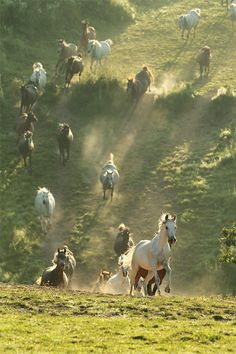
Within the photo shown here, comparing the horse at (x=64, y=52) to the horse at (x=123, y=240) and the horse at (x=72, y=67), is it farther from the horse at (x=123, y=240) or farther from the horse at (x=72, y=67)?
the horse at (x=123, y=240)

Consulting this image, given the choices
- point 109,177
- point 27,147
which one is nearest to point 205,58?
point 27,147

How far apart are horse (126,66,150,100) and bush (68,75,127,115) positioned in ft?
2.27

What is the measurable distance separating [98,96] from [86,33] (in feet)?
28.2

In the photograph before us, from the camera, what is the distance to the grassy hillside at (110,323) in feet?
43.9

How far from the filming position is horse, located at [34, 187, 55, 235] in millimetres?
29906

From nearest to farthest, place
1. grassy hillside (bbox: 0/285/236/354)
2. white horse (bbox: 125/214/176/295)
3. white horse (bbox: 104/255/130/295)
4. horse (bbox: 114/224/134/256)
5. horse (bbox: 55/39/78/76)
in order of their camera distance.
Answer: grassy hillside (bbox: 0/285/236/354) → white horse (bbox: 125/214/176/295) → white horse (bbox: 104/255/130/295) → horse (bbox: 114/224/134/256) → horse (bbox: 55/39/78/76)

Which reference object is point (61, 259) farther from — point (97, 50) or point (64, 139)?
point (97, 50)

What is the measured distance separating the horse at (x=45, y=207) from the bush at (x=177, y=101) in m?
11.6

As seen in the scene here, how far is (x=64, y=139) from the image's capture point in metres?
35.0

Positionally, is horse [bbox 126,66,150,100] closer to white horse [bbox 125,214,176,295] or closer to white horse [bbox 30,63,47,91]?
white horse [bbox 30,63,47,91]

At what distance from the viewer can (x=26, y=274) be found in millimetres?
26859

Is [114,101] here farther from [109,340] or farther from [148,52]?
[109,340]

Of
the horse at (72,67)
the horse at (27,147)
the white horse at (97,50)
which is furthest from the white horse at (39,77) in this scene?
the horse at (27,147)

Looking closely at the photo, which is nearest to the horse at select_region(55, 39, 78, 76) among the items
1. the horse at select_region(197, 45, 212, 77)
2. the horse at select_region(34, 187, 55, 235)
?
the horse at select_region(197, 45, 212, 77)
